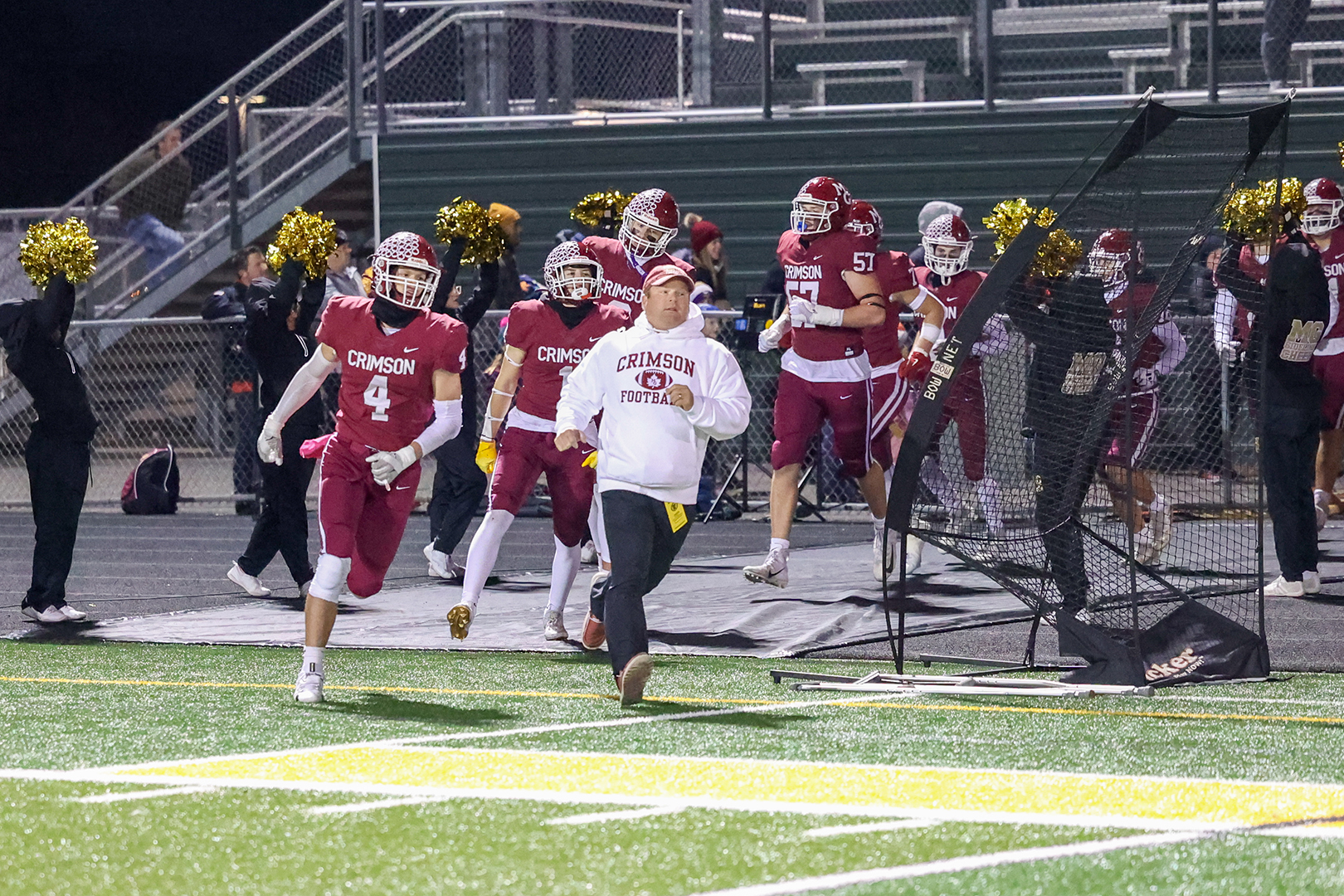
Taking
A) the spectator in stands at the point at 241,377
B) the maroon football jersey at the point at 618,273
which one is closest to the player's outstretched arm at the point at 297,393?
the maroon football jersey at the point at 618,273

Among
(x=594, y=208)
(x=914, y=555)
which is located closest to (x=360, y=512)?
(x=594, y=208)

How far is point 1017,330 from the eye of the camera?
7.84 metres

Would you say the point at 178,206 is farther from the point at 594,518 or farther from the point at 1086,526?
the point at 1086,526

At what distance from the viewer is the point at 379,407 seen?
7719 millimetres

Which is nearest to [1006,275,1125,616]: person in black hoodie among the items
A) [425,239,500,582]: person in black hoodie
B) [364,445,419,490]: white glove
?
[364,445,419,490]: white glove

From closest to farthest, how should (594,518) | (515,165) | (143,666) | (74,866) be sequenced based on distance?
(74,866)
(143,666)
(594,518)
(515,165)

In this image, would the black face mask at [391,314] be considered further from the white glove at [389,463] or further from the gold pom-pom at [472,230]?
the gold pom-pom at [472,230]

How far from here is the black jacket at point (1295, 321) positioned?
984cm

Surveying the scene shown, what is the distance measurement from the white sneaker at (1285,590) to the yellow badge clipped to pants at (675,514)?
12.3 feet

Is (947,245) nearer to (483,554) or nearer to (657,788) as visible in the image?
(483,554)

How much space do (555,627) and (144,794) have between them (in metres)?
3.82

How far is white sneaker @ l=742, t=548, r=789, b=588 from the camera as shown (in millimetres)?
9711

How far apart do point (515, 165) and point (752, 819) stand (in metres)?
13.7

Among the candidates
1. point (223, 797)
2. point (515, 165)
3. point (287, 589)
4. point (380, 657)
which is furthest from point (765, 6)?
point (223, 797)
